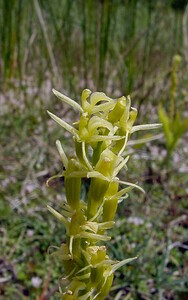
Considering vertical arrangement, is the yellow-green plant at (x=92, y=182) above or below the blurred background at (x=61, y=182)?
above

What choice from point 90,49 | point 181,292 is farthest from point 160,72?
point 181,292

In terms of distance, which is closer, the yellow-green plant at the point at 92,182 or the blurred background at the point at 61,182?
the yellow-green plant at the point at 92,182

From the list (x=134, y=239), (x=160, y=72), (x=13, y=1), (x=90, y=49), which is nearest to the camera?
(x=134, y=239)

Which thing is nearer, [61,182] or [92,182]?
[92,182]

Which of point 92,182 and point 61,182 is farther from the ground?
point 92,182

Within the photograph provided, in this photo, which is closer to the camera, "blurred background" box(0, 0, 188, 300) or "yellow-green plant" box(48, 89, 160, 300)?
"yellow-green plant" box(48, 89, 160, 300)

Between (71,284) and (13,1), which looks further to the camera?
Answer: (13,1)

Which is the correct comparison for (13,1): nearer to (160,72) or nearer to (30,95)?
(30,95)

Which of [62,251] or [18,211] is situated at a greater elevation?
[62,251]
